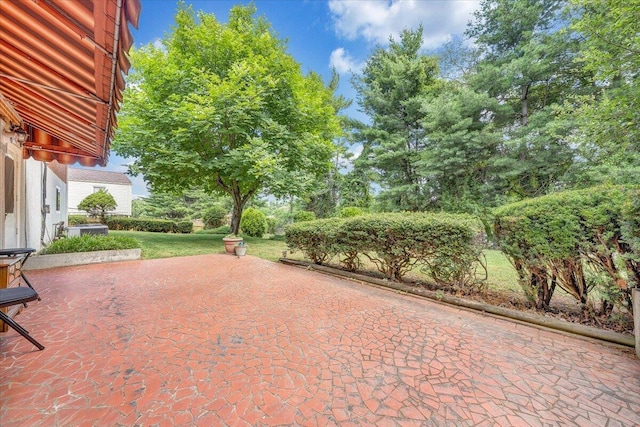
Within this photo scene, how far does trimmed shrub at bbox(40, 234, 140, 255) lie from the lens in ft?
20.7

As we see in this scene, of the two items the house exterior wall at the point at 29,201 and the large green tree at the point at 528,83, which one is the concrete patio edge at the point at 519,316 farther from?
the large green tree at the point at 528,83

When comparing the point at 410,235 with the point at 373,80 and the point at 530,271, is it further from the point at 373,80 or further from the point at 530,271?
the point at 373,80

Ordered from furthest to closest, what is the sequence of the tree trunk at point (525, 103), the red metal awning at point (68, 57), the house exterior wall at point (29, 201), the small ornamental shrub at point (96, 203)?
the small ornamental shrub at point (96, 203) → the tree trunk at point (525, 103) → the house exterior wall at point (29, 201) → the red metal awning at point (68, 57)

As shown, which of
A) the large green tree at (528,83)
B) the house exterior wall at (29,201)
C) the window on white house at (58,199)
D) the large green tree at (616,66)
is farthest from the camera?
the large green tree at (528,83)

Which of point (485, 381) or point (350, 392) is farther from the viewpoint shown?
point (485, 381)

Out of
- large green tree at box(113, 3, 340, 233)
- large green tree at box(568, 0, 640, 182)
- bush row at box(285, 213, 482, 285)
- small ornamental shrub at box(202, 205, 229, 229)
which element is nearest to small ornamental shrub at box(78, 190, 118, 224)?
small ornamental shrub at box(202, 205, 229, 229)

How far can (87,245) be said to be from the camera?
6.62 m

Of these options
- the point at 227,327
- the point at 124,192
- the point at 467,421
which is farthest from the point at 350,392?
the point at 124,192

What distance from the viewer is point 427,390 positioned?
2.12 m

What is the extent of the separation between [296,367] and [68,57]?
3.67 m

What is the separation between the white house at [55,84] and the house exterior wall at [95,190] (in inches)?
831

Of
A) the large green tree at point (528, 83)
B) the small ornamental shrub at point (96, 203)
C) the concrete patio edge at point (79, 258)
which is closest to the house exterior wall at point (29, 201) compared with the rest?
the concrete patio edge at point (79, 258)

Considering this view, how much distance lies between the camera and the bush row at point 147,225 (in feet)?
56.5

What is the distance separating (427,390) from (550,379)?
1268 millimetres
